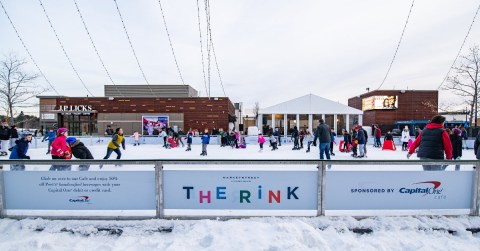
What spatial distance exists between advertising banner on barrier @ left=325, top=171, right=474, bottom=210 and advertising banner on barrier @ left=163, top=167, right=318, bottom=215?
0.33m

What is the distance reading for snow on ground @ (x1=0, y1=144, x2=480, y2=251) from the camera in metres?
2.68

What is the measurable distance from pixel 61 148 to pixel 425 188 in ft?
21.4

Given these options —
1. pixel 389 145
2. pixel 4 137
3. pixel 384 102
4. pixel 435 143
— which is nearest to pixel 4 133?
pixel 4 137

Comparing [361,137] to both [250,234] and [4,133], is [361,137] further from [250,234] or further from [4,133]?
[4,133]

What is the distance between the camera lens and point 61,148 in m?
4.59

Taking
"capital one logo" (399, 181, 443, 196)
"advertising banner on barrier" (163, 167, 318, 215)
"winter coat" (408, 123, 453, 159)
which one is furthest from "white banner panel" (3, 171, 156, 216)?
"winter coat" (408, 123, 453, 159)

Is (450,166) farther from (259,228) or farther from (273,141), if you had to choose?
(273,141)

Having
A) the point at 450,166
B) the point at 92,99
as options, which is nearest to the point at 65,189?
the point at 450,166

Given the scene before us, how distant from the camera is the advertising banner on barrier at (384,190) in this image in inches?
131

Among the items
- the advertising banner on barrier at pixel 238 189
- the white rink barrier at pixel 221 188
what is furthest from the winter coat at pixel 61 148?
the advertising banner on barrier at pixel 238 189

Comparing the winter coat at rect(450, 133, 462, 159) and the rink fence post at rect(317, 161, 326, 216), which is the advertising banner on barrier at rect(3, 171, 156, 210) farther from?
the winter coat at rect(450, 133, 462, 159)

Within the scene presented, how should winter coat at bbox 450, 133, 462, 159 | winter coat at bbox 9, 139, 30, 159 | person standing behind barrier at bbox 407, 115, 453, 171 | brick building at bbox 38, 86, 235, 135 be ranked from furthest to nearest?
brick building at bbox 38, 86, 235, 135
winter coat at bbox 450, 133, 462, 159
winter coat at bbox 9, 139, 30, 159
person standing behind barrier at bbox 407, 115, 453, 171

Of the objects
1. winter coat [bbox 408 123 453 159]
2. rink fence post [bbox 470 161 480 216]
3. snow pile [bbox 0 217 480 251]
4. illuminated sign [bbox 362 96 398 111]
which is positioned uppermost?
illuminated sign [bbox 362 96 398 111]

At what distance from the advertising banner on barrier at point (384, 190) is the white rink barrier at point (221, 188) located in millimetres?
14
